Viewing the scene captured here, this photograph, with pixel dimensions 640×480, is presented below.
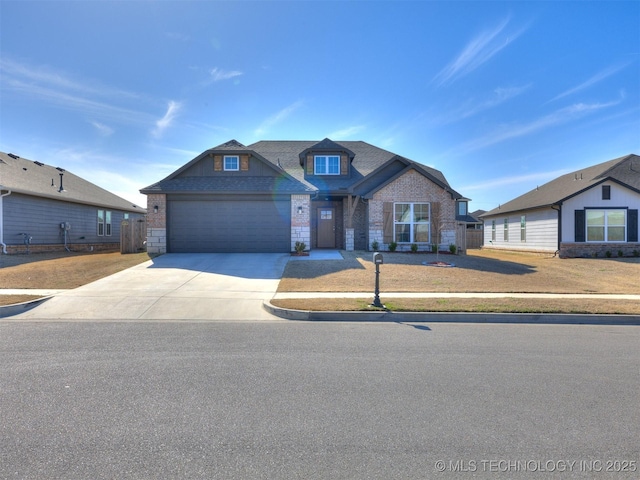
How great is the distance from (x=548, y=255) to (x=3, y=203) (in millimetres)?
29139

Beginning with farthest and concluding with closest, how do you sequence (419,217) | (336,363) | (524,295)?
(419,217) < (524,295) < (336,363)

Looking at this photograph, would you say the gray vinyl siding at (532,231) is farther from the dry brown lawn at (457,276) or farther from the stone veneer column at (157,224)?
the stone veneer column at (157,224)

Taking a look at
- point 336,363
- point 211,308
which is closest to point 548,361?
point 336,363

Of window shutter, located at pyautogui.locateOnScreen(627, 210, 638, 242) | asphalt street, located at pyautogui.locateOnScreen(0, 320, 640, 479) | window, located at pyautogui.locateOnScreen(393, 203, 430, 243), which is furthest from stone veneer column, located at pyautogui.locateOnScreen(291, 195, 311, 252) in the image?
window shutter, located at pyautogui.locateOnScreen(627, 210, 638, 242)

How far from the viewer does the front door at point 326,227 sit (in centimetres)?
2039

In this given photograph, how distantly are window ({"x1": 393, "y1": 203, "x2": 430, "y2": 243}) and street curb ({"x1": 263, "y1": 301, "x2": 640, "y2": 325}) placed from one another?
11.3 m

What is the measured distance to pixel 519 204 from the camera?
2538 cm

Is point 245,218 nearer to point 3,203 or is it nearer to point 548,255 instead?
point 3,203

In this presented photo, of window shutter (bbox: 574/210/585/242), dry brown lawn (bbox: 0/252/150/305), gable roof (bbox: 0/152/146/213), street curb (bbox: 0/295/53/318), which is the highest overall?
gable roof (bbox: 0/152/146/213)

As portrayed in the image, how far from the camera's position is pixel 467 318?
7332 mm

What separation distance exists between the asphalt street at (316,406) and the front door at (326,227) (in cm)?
1442

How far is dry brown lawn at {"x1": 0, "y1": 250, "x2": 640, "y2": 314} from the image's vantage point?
8031 millimetres

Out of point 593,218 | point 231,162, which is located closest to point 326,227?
point 231,162

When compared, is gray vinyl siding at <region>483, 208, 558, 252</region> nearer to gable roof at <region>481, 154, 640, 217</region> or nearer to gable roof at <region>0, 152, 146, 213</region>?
gable roof at <region>481, 154, 640, 217</region>
